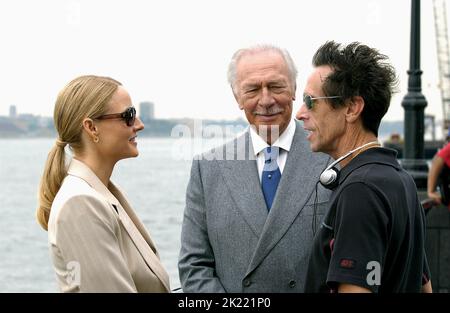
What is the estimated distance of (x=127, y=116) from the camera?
322 cm

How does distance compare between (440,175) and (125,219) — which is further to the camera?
(440,175)

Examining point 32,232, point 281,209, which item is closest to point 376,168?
point 281,209

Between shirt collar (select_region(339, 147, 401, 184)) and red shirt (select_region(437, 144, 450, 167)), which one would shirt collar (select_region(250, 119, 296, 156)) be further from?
red shirt (select_region(437, 144, 450, 167))

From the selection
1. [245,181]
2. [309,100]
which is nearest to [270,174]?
[245,181]

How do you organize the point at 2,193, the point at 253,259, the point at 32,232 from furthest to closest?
the point at 2,193 → the point at 32,232 → the point at 253,259

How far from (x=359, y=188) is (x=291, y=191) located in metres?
0.94

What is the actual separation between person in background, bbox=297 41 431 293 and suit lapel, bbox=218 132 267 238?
623 mm

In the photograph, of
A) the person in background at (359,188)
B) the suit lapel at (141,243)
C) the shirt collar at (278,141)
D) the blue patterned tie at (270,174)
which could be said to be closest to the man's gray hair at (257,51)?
the shirt collar at (278,141)

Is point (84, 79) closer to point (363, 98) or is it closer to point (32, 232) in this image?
point (363, 98)

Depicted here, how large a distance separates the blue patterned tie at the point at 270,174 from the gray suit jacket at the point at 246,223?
0.18 ft

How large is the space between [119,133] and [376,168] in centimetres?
109

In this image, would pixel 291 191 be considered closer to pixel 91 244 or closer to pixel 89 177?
pixel 89 177

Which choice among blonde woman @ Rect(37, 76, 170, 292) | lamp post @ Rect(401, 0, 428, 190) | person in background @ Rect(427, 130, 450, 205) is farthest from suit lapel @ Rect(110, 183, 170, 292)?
lamp post @ Rect(401, 0, 428, 190)

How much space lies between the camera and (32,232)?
39594mm
